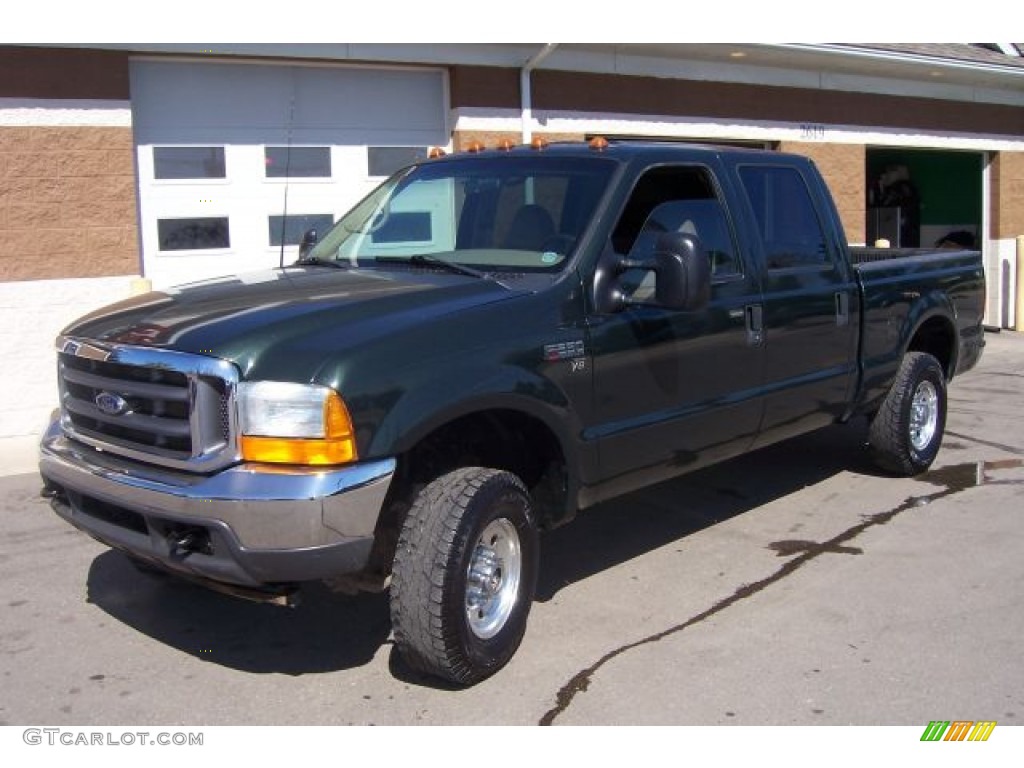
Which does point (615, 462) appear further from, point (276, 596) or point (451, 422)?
point (276, 596)

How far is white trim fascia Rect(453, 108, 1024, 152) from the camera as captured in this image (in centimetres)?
1029

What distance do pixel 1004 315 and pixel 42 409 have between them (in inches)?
509

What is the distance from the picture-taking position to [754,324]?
523 centimetres

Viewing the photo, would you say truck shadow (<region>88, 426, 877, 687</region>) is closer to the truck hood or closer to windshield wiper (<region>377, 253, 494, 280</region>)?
the truck hood

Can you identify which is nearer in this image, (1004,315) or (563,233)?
(563,233)

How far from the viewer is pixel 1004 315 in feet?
50.6

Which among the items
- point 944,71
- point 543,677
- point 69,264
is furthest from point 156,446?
point 944,71

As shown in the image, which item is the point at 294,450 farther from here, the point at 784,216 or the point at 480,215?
the point at 784,216

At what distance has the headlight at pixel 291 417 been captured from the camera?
347 centimetres

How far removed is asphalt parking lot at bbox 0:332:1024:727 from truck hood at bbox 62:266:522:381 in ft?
4.35

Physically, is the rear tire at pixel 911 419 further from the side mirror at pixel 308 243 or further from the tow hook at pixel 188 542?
the tow hook at pixel 188 542

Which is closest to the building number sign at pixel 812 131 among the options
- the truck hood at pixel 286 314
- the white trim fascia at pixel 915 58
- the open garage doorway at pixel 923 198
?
the white trim fascia at pixel 915 58

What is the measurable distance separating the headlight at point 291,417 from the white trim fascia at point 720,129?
702 centimetres

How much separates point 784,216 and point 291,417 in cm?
328
